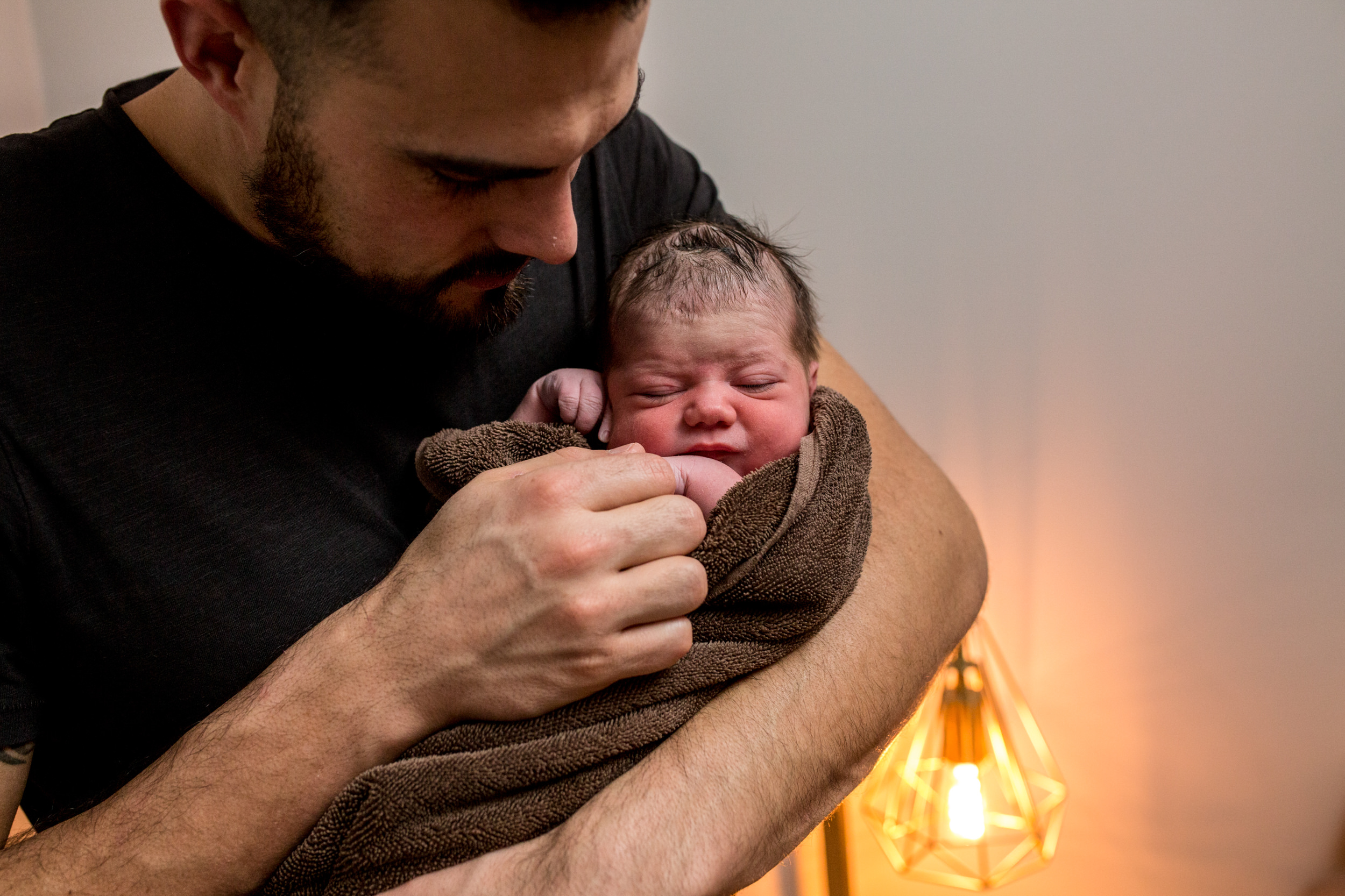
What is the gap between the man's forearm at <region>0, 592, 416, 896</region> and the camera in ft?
3.05

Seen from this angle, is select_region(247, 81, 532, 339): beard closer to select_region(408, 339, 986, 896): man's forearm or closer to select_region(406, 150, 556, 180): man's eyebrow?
select_region(406, 150, 556, 180): man's eyebrow

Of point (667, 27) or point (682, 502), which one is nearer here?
point (682, 502)

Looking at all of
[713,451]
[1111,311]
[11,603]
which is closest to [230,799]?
[11,603]

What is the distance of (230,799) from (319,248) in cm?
63

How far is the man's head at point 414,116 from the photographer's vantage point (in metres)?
0.87

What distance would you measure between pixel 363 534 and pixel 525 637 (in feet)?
1.01

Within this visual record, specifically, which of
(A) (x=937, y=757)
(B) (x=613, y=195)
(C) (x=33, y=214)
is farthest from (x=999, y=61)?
(C) (x=33, y=214)

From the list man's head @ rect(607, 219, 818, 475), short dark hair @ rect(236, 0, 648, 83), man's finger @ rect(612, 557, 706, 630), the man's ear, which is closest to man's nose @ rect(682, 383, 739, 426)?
man's head @ rect(607, 219, 818, 475)

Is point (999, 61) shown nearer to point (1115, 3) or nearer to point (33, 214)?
point (1115, 3)

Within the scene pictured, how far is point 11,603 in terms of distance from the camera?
96cm

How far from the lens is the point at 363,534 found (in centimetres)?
115

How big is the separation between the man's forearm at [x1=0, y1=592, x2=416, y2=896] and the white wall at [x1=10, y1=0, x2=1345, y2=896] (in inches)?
53.8

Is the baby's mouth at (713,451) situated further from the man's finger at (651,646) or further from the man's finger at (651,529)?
the man's finger at (651,646)

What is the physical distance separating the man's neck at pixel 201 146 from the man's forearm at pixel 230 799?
0.57 metres
